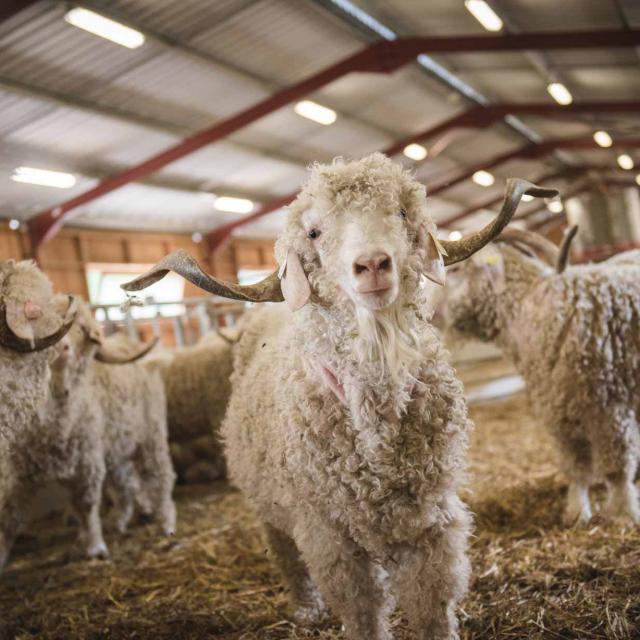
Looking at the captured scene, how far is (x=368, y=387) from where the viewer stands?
7.70 ft

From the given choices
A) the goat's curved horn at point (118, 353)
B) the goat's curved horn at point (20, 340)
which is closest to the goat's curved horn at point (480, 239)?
the goat's curved horn at point (20, 340)

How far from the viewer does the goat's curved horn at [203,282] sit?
252 cm

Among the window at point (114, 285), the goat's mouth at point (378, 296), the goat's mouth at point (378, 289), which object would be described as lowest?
the goat's mouth at point (378, 296)

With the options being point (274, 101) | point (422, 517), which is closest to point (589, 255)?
point (274, 101)

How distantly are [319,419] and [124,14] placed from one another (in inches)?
310

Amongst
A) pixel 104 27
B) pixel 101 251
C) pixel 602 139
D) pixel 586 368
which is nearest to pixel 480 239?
pixel 586 368

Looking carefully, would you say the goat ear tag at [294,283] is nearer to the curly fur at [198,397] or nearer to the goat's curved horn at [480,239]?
the goat's curved horn at [480,239]

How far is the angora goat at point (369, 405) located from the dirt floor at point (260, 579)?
0.54 meters

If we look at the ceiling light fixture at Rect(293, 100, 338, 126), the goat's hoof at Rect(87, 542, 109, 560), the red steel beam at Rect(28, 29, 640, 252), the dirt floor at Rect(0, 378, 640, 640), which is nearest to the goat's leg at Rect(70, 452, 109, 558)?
the goat's hoof at Rect(87, 542, 109, 560)

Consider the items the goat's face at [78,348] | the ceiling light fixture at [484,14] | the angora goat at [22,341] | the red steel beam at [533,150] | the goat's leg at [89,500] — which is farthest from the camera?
the red steel beam at [533,150]

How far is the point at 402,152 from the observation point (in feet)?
60.5

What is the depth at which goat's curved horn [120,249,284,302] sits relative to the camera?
2.52 m

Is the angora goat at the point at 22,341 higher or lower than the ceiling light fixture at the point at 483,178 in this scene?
lower

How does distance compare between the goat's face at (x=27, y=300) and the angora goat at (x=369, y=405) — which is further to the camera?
the goat's face at (x=27, y=300)
